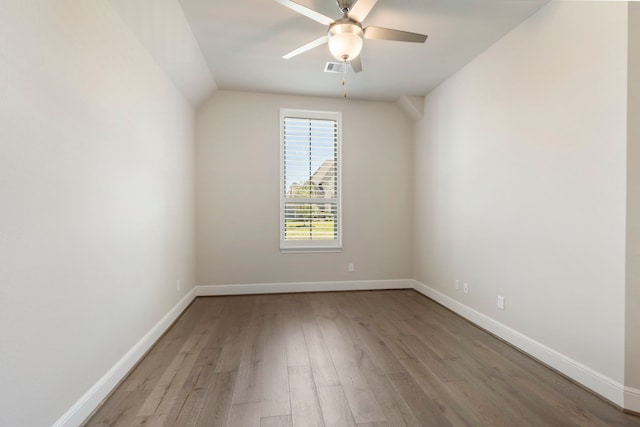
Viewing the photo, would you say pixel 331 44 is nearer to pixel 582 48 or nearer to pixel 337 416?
pixel 582 48

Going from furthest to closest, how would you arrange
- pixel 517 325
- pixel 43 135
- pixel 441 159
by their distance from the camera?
pixel 441 159 < pixel 517 325 < pixel 43 135

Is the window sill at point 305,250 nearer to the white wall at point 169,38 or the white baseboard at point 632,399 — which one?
the white wall at point 169,38

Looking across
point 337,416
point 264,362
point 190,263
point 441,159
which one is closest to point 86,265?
point 264,362

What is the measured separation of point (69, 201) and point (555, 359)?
11.0ft

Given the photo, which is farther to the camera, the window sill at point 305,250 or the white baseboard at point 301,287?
the window sill at point 305,250

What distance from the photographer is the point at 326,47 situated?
2.80 metres

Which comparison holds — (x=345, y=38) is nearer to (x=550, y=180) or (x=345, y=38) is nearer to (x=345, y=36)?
(x=345, y=36)

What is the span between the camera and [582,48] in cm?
195

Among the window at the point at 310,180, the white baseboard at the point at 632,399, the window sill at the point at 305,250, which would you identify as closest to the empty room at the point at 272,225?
the white baseboard at the point at 632,399

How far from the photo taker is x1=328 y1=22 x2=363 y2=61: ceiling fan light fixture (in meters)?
1.98

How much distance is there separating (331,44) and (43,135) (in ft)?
5.85

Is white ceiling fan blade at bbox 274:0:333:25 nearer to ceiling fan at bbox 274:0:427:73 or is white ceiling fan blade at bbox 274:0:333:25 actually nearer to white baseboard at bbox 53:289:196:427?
ceiling fan at bbox 274:0:427:73

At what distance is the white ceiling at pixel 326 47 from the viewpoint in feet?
7.37

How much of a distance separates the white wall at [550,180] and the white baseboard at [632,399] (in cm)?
6
